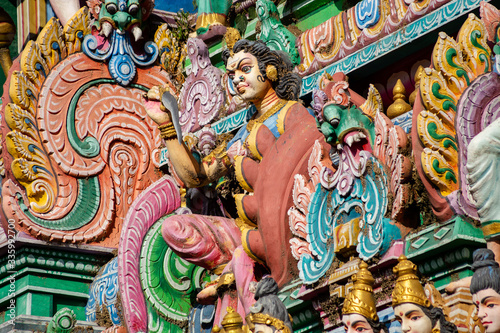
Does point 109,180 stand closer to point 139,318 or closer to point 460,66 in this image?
point 139,318

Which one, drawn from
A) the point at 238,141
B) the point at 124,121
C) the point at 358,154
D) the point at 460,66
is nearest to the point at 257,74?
the point at 238,141

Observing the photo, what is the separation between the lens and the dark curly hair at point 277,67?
9.92 metres

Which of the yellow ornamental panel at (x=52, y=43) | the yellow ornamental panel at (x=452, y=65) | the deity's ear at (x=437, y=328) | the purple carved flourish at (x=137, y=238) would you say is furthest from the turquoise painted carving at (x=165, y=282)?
the deity's ear at (x=437, y=328)

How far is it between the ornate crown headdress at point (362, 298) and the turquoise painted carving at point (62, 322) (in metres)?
4.41

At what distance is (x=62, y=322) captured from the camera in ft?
37.2

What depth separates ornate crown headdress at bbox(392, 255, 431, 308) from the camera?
7160 millimetres

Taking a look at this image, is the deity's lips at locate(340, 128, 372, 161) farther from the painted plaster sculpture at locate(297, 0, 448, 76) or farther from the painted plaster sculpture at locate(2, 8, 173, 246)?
the painted plaster sculpture at locate(2, 8, 173, 246)

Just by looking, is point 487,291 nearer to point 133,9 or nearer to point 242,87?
point 242,87

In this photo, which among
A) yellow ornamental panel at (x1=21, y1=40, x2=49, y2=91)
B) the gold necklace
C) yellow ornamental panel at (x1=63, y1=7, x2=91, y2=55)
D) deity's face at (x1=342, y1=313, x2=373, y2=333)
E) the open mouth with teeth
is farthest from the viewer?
yellow ornamental panel at (x1=63, y1=7, x2=91, y2=55)

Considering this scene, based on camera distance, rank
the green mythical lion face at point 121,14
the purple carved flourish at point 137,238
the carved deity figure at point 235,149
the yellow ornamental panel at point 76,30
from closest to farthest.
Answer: the carved deity figure at point 235,149
the purple carved flourish at point 137,238
the green mythical lion face at point 121,14
the yellow ornamental panel at point 76,30

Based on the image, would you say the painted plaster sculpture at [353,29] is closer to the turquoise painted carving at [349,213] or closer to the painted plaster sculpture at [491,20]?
the painted plaster sculpture at [491,20]

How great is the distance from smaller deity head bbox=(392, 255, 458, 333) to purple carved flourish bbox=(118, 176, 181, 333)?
406 centimetres

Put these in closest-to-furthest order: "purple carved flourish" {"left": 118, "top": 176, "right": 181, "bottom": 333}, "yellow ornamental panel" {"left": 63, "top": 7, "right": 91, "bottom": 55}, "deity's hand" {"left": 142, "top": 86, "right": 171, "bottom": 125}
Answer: "deity's hand" {"left": 142, "top": 86, "right": 171, "bottom": 125}, "purple carved flourish" {"left": 118, "top": 176, "right": 181, "bottom": 333}, "yellow ornamental panel" {"left": 63, "top": 7, "right": 91, "bottom": 55}

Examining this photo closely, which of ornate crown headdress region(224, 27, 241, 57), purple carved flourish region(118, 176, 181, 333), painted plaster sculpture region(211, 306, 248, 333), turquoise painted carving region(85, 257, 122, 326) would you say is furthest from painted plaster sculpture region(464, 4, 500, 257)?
turquoise painted carving region(85, 257, 122, 326)
